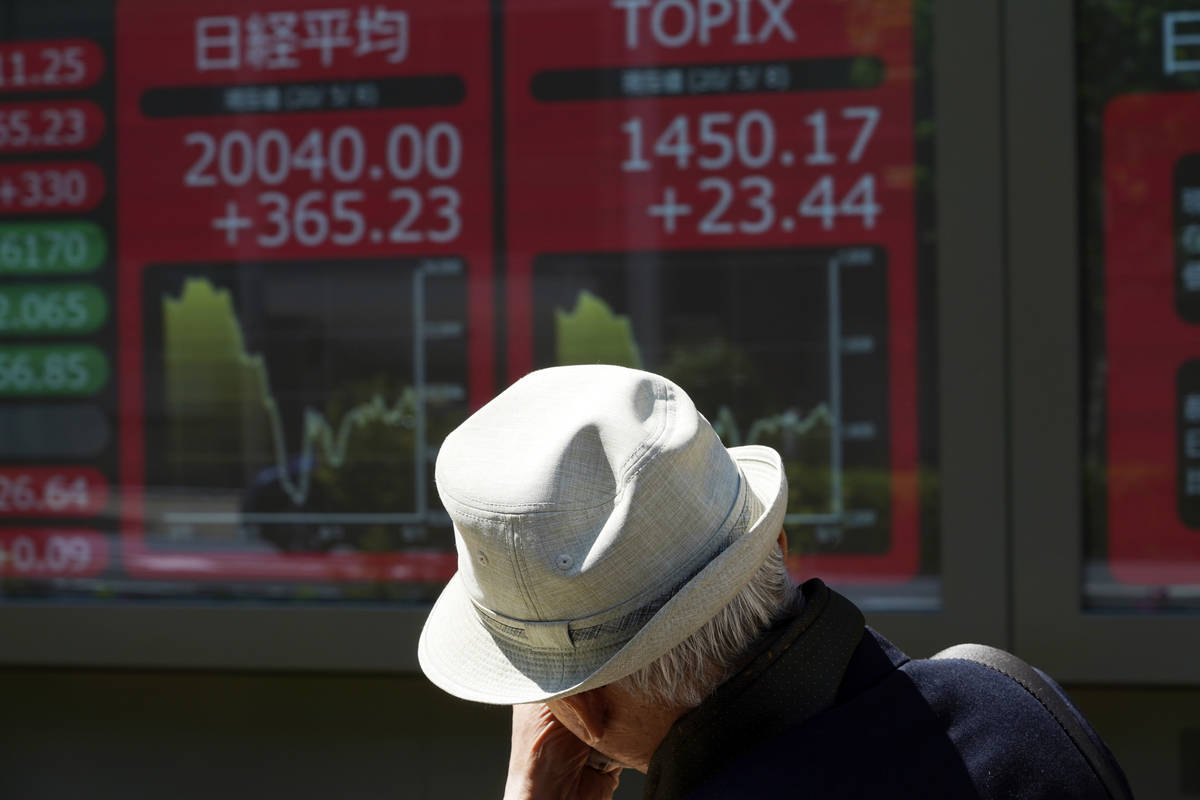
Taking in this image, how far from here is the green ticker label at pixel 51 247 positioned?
3498mm

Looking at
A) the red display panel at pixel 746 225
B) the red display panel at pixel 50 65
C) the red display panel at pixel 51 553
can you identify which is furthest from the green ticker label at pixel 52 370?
the red display panel at pixel 746 225

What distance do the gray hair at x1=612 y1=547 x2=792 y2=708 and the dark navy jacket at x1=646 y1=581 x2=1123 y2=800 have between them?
23 mm

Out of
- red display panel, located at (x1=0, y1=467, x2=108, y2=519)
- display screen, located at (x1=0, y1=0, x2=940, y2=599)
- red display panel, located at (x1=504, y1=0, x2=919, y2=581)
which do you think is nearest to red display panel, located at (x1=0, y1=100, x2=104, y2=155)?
display screen, located at (x1=0, y1=0, x2=940, y2=599)

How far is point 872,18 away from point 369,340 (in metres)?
1.55

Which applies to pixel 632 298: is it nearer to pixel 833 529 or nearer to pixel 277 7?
pixel 833 529

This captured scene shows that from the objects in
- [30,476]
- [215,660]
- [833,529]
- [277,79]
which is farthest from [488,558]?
[30,476]

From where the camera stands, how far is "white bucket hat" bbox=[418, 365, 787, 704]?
123 cm

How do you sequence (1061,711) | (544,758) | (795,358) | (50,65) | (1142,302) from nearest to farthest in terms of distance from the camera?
(1061,711)
(544,758)
(1142,302)
(795,358)
(50,65)

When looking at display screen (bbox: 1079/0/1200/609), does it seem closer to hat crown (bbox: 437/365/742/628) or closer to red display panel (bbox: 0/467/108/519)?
hat crown (bbox: 437/365/742/628)

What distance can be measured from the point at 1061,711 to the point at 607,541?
0.54 metres

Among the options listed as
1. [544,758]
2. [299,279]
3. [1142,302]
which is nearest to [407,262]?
[299,279]

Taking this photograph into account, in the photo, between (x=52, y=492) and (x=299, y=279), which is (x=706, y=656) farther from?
(x=52, y=492)

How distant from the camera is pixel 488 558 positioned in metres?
1.27

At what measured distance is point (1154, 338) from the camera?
3.04 m
